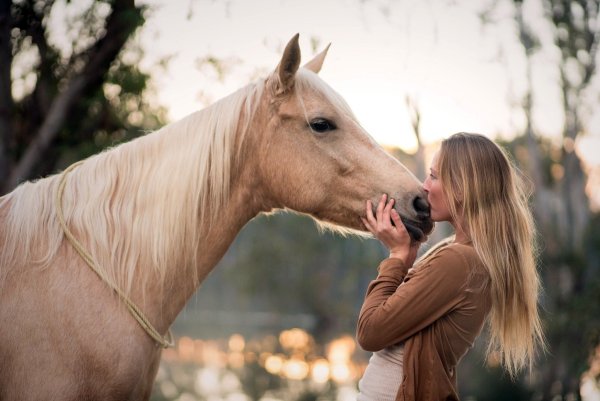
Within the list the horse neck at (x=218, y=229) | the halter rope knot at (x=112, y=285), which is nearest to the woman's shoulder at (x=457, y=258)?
the horse neck at (x=218, y=229)

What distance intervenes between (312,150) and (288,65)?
396 millimetres

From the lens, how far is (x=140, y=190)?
2621 millimetres

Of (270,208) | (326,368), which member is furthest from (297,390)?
(270,208)

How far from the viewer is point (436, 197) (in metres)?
2.52

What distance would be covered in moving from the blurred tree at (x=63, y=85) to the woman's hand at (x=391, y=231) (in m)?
2.38

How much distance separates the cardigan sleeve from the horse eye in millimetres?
809

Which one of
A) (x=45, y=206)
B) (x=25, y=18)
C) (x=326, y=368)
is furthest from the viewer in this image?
(x=326, y=368)

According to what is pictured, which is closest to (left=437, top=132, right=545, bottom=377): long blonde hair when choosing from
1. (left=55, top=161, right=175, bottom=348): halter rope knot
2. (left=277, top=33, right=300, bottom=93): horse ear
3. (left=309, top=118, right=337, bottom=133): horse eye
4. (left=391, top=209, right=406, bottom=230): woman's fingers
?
(left=391, top=209, right=406, bottom=230): woman's fingers

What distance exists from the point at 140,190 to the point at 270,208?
0.63 m

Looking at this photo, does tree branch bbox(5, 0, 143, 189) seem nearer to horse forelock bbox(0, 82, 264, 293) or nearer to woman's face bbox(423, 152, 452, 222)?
horse forelock bbox(0, 82, 264, 293)

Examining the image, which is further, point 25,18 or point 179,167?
point 25,18

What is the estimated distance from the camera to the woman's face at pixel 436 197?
249cm

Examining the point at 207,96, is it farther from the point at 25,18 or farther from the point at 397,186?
the point at 397,186

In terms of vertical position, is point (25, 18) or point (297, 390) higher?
point (25, 18)
